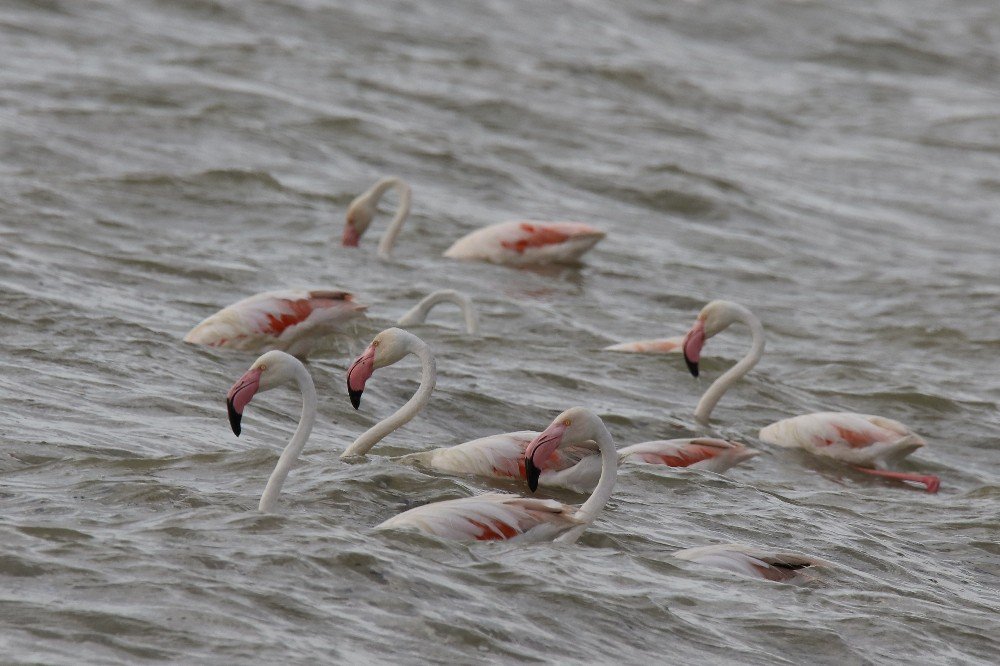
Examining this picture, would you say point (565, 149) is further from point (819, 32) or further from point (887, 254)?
point (819, 32)

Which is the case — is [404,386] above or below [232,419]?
below

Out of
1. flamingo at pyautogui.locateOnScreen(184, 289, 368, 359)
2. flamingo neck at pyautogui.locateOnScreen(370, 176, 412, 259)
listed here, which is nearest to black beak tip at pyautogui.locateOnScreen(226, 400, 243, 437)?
flamingo at pyautogui.locateOnScreen(184, 289, 368, 359)

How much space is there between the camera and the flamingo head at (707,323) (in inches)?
345

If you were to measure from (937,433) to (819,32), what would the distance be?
16.6 m

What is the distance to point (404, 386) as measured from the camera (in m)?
8.87

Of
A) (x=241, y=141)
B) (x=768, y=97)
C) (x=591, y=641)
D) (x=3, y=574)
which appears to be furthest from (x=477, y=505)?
(x=768, y=97)

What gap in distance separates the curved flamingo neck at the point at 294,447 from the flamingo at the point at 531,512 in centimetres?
40

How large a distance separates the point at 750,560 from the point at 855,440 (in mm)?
2706

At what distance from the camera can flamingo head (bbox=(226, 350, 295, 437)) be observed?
242 inches

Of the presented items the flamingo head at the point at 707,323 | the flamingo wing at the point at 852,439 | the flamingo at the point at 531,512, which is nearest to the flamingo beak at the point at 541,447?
the flamingo at the point at 531,512

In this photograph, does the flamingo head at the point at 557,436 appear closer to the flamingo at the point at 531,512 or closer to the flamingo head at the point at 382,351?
the flamingo at the point at 531,512

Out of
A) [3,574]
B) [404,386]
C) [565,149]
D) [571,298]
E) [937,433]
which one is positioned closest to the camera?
[3,574]

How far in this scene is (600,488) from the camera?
20.5 ft

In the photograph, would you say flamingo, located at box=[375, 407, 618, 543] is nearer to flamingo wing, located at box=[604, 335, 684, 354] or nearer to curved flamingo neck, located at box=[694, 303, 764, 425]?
curved flamingo neck, located at box=[694, 303, 764, 425]
